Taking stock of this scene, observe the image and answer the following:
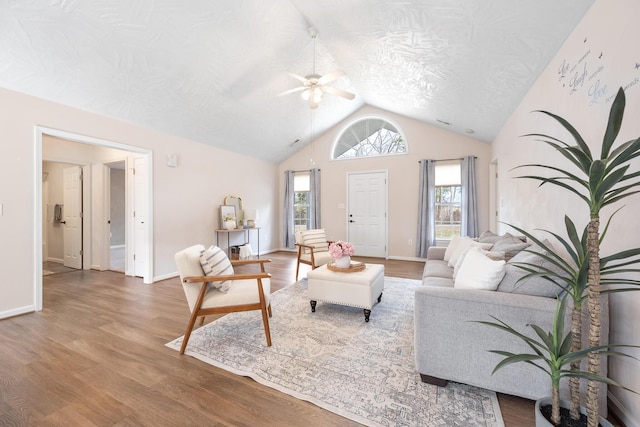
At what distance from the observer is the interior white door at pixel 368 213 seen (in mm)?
6168

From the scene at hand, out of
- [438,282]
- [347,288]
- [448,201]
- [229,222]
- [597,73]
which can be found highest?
[597,73]

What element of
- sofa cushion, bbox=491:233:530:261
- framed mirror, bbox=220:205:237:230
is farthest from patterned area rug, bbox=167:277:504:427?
framed mirror, bbox=220:205:237:230

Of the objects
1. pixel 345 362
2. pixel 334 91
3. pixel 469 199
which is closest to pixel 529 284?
pixel 345 362

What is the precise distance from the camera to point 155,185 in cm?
423

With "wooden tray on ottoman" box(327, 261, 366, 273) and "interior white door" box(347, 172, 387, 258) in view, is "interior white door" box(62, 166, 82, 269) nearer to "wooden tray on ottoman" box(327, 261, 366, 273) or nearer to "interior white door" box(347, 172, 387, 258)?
"wooden tray on ottoman" box(327, 261, 366, 273)

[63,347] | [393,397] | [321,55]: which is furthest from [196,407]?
[321,55]

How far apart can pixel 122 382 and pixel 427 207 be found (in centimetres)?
537

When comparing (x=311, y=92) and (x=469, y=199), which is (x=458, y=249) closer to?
(x=469, y=199)

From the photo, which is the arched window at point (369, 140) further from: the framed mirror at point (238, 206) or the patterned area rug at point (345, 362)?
the patterned area rug at point (345, 362)

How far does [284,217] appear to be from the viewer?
7.19m

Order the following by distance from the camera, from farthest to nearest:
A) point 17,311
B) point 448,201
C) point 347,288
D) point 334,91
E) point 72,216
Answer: point 448,201, point 72,216, point 334,91, point 17,311, point 347,288

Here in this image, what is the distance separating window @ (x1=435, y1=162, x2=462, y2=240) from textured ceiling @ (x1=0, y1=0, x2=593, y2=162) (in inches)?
40.2

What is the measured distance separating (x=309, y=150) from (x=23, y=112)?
5.08m

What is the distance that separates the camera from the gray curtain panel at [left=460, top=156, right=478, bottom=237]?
5.22m
